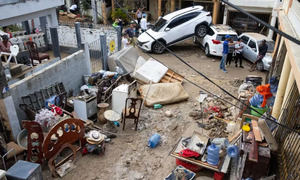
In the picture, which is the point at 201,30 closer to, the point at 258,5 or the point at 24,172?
the point at 258,5

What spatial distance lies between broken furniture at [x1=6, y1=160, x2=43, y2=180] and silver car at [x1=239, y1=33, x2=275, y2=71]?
35.9 feet

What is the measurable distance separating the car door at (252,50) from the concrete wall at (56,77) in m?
8.32

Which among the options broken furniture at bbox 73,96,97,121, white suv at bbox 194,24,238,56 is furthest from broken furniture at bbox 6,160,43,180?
white suv at bbox 194,24,238,56

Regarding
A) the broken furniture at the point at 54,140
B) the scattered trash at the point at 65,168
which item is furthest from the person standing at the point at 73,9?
the scattered trash at the point at 65,168

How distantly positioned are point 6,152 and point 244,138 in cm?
587

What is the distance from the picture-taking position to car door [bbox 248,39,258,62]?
1323 cm

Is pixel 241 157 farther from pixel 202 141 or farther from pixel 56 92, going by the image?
pixel 56 92

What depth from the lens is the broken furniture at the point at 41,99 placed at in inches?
312

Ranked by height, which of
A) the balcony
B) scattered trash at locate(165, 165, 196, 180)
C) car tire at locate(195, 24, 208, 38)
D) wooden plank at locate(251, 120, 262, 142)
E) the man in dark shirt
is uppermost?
the balcony

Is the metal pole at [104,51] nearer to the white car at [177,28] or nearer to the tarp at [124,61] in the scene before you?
the tarp at [124,61]

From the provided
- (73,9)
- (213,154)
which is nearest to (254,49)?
(213,154)

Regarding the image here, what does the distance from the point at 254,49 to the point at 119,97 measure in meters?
8.02

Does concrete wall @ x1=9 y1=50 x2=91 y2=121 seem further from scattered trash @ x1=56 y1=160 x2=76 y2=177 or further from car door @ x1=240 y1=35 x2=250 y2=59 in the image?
car door @ x1=240 y1=35 x2=250 y2=59

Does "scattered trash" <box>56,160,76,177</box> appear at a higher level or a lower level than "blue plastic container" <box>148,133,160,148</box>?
lower
